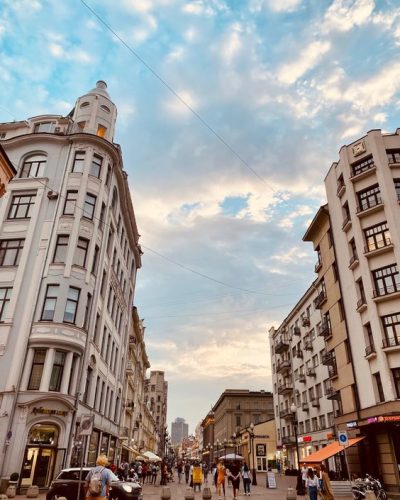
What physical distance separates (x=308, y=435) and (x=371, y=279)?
28482 millimetres

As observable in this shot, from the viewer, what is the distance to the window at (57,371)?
2479 cm

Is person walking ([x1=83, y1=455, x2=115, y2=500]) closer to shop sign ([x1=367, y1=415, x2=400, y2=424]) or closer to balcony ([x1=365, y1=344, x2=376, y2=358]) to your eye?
shop sign ([x1=367, y1=415, x2=400, y2=424])

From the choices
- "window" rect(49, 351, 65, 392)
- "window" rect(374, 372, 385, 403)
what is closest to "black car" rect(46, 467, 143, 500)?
"window" rect(49, 351, 65, 392)

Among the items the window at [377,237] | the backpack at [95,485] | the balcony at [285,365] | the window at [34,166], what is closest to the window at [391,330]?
the window at [377,237]

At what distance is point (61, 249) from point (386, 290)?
2233cm

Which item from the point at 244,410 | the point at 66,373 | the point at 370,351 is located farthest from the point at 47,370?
the point at 244,410

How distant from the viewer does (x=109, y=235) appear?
118 feet

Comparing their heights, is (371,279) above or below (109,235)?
below

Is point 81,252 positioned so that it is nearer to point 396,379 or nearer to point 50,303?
point 50,303

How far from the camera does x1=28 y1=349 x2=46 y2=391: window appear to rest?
24541 millimetres

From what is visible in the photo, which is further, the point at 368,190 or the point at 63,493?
the point at 368,190

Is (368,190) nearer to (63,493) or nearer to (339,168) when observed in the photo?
(339,168)

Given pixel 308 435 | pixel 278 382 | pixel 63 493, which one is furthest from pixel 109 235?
pixel 278 382

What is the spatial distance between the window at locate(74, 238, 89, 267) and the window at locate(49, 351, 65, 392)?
6.45m
